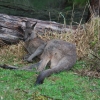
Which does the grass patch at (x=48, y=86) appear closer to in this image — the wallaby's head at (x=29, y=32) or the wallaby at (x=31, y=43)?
the wallaby at (x=31, y=43)

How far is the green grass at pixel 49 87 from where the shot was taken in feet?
20.8

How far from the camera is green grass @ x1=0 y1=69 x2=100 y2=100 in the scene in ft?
20.8

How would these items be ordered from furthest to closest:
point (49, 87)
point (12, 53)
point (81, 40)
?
point (81, 40)
point (12, 53)
point (49, 87)

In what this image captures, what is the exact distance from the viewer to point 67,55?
27.2 ft

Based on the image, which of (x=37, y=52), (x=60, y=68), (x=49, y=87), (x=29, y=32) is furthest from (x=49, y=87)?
(x=29, y=32)

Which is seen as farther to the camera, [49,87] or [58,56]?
[58,56]

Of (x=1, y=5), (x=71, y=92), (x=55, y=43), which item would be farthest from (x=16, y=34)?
(x=1, y=5)

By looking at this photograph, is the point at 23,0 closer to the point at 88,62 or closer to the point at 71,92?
the point at 88,62

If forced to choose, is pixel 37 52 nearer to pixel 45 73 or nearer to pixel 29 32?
pixel 29 32

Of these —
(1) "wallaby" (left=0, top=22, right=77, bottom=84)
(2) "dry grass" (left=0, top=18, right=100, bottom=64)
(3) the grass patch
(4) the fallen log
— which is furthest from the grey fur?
(4) the fallen log

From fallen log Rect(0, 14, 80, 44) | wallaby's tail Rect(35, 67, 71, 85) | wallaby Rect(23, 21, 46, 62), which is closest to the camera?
wallaby's tail Rect(35, 67, 71, 85)

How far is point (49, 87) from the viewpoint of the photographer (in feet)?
22.3

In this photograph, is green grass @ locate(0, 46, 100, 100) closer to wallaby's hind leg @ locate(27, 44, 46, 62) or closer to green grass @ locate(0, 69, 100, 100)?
green grass @ locate(0, 69, 100, 100)

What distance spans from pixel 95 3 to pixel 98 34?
2.10 meters
